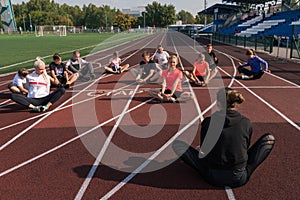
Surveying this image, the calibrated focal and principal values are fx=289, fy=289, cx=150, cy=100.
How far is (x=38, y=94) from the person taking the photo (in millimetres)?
8219

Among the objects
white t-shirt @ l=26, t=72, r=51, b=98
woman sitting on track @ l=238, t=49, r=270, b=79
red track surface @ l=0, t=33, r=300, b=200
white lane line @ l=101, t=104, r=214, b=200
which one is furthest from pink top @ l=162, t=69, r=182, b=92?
woman sitting on track @ l=238, t=49, r=270, b=79

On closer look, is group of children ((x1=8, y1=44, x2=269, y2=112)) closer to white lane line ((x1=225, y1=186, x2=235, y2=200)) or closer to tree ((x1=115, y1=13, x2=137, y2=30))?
white lane line ((x1=225, y1=186, x2=235, y2=200))

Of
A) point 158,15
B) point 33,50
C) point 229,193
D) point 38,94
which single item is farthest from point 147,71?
point 158,15

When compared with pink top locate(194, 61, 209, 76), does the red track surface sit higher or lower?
lower

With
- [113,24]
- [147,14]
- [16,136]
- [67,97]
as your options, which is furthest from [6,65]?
[147,14]

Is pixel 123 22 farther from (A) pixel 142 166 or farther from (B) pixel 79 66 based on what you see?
(A) pixel 142 166

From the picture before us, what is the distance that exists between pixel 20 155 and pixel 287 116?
20.5ft

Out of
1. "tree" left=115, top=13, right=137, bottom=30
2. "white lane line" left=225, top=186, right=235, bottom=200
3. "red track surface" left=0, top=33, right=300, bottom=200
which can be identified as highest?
"tree" left=115, top=13, right=137, bottom=30

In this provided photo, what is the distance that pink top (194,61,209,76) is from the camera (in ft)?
36.3

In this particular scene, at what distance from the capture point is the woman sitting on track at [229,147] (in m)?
3.83

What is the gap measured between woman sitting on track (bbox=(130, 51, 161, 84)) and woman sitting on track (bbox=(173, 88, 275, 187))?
722cm

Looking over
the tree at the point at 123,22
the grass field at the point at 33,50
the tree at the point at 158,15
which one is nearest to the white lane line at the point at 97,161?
the grass field at the point at 33,50

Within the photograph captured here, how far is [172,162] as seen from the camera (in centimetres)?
502

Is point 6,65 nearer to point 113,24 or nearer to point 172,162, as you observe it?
point 172,162
